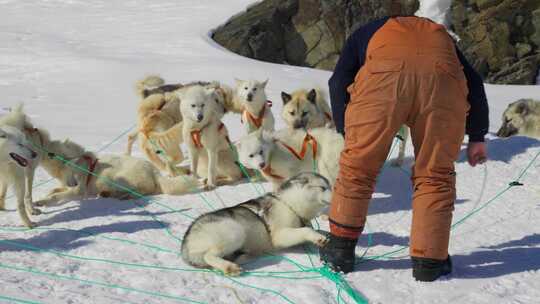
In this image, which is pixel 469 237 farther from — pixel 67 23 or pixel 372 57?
pixel 67 23

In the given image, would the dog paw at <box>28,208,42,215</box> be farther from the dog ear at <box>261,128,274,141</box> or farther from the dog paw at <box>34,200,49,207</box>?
the dog ear at <box>261,128,274,141</box>

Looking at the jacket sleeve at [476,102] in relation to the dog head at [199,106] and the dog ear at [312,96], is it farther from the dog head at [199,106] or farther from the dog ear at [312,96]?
the dog ear at [312,96]

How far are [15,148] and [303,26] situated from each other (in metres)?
14.4

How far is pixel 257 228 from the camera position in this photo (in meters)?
3.01

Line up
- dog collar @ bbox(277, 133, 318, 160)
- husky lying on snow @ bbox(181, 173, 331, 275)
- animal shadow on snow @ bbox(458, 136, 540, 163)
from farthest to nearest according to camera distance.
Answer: animal shadow on snow @ bbox(458, 136, 540, 163), dog collar @ bbox(277, 133, 318, 160), husky lying on snow @ bbox(181, 173, 331, 275)

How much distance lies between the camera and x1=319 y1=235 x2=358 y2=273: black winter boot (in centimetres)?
267

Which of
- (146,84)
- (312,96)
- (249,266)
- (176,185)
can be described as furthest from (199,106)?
(249,266)

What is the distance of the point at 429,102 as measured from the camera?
7.98 feet

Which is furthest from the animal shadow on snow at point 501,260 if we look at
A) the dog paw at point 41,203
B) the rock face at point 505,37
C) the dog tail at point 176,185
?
the rock face at point 505,37

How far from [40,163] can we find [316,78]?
8.22m

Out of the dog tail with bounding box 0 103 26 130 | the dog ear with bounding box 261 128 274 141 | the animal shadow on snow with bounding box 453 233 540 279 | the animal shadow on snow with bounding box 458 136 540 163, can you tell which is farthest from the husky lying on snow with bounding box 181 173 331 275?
the animal shadow on snow with bounding box 458 136 540 163

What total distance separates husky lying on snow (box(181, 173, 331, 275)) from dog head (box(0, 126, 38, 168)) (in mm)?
1489

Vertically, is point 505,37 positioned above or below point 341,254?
below

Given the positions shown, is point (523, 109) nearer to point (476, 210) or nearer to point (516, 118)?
point (516, 118)
